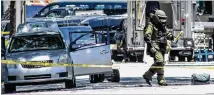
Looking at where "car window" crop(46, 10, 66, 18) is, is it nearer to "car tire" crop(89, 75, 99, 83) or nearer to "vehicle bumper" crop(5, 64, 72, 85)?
"car tire" crop(89, 75, 99, 83)

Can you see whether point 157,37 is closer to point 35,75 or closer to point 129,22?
point 35,75

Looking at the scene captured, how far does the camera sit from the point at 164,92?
989 centimetres

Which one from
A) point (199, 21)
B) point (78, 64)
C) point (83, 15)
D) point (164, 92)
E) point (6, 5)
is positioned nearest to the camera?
point (164, 92)

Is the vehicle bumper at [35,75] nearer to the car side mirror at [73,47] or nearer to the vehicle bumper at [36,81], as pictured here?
the vehicle bumper at [36,81]

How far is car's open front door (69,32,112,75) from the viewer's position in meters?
10.7

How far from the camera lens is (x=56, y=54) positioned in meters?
10.4

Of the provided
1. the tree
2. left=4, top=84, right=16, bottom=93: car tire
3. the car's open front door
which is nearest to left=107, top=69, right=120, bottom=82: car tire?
the car's open front door

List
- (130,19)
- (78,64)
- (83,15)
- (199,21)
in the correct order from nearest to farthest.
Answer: (78,64) < (83,15) < (130,19) < (199,21)

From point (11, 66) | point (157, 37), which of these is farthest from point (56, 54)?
point (157, 37)

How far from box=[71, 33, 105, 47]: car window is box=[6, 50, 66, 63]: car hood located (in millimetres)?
484

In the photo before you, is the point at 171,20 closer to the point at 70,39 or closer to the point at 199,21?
the point at 199,21

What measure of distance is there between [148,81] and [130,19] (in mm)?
5214

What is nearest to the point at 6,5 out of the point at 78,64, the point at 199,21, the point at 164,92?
the point at 78,64

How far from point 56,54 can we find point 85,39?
808mm
